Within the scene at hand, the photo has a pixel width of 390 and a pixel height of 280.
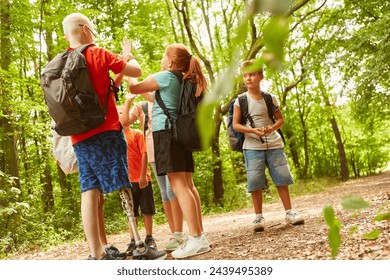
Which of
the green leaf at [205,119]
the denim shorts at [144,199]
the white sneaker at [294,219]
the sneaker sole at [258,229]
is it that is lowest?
the sneaker sole at [258,229]

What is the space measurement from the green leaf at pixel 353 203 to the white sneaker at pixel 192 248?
1.86 metres

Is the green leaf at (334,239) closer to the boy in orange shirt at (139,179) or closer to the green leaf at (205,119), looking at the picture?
the green leaf at (205,119)

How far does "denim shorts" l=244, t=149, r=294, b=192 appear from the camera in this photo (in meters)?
3.10

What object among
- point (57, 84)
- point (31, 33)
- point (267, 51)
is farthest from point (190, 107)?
point (31, 33)

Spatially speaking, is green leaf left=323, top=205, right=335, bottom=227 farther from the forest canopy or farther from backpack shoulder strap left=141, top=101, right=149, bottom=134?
backpack shoulder strap left=141, top=101, right=149, bottom=134

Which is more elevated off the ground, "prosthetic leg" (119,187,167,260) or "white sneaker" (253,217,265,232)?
"prosthetic leg" (119,187,167,260)

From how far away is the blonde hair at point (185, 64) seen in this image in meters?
2.53

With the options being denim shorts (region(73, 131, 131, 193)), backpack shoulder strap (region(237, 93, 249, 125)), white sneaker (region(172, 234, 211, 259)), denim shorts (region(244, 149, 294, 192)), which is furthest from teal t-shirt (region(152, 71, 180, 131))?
denim shorts (region(244, 149, 294, 192))

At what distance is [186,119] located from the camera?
2416 millimetres

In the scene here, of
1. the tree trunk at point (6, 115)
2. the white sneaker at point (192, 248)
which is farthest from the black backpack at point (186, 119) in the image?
the tree trunk at point (6, 115)

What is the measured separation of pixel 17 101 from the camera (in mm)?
6840

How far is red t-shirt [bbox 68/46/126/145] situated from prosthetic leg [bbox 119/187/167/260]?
0.37 metres

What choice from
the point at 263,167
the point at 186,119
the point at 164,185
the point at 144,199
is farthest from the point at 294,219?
the point at 186,119
